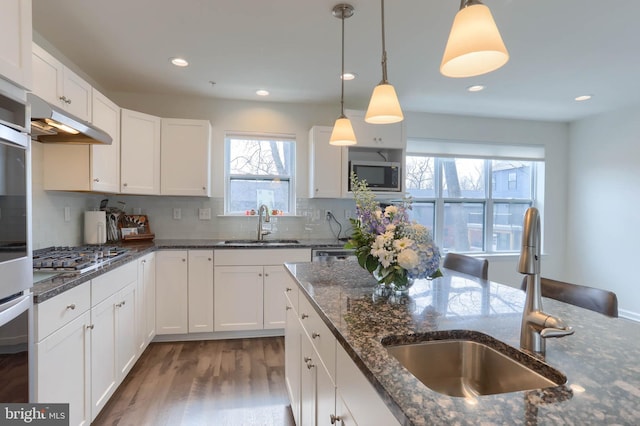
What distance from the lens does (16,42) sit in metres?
1.27

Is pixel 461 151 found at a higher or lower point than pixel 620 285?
higher

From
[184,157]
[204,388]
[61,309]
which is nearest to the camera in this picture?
[61,309]

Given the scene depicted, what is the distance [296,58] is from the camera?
2682mm

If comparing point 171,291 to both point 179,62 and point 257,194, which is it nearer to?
point 257,194

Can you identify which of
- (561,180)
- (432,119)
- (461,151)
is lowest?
(561,180)

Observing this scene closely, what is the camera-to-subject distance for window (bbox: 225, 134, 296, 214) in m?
3.78

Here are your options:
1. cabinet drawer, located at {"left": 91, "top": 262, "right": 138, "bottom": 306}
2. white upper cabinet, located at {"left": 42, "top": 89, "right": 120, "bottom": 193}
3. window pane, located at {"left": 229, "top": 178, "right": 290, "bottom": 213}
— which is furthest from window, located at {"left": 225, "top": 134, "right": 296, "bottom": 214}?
cabinet drawer, located at {"left": 91, "top": 262, "right": 138, "bottom": 306}

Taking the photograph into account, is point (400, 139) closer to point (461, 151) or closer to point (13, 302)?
point (461, 151)

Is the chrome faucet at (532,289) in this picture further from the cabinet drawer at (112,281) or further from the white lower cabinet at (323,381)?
the cabinet drawer at (112,281)

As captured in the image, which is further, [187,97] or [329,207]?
[329,207]

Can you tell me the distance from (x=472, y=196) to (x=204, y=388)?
3.99 m

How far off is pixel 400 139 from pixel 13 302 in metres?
3.39

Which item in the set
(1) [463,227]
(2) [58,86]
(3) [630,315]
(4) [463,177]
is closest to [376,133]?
(4) [463,177]

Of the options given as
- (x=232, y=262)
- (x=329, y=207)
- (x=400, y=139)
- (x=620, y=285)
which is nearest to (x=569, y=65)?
(x=400, y=139)
